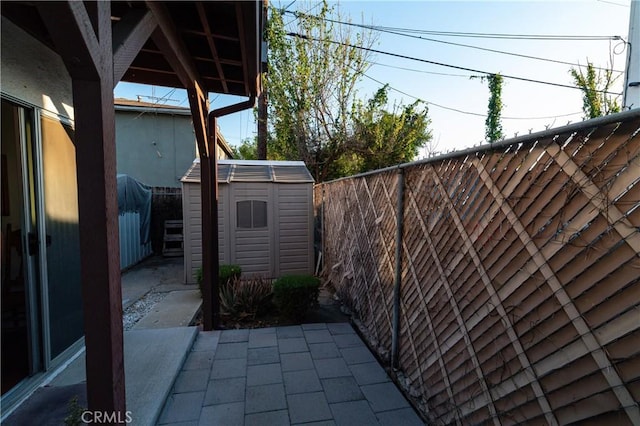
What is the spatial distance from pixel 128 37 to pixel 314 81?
7.58 m

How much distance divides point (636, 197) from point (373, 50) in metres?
8.31

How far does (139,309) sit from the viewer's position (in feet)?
13.5

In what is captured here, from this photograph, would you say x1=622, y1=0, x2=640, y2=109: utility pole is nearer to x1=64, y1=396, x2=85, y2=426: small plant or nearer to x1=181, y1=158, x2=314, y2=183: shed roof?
x1=181, y1=158, x2=314, y2=183: shed roof

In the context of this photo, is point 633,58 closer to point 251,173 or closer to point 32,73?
point 251,173

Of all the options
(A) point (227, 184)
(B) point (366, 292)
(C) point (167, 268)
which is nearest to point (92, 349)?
(B) point (366, 292)

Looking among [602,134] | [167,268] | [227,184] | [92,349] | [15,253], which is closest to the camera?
[602,134]

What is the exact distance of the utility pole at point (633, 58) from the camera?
171 inches

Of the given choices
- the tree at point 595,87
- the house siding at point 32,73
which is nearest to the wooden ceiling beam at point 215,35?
the house siding at point 32,73

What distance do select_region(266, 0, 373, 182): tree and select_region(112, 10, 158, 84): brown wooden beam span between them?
7180 mm

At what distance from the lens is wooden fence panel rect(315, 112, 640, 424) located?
957mm

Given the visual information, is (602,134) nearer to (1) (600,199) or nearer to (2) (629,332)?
(1) (600,199)

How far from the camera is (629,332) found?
0.92 metres

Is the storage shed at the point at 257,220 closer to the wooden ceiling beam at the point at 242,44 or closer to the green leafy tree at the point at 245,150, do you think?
the wooden ceiling beam at the point at 242,44

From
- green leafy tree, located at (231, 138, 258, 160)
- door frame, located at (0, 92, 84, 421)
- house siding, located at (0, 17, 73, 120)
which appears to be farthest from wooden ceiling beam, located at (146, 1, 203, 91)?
green leafy tree, located at (231, 138, 258, 160)
